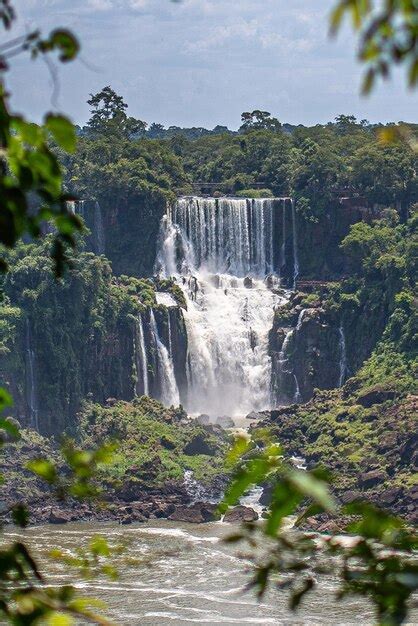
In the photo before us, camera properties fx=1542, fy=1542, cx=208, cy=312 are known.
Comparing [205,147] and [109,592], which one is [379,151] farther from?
[109,592]

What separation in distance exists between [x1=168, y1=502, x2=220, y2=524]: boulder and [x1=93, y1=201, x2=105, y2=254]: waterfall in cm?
1935

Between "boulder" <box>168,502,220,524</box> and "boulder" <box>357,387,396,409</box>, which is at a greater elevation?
"boulder" <box>357,387,396,409</box>

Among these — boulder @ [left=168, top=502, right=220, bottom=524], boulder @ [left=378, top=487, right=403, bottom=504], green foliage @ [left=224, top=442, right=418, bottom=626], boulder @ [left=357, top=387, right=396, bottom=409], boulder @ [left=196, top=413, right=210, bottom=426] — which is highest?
green foliage @ [left=224, top=442, right=418, bottom=626]

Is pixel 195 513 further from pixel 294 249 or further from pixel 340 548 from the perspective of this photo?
Result: pixel 340 548

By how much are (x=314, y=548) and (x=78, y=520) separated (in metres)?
42.0

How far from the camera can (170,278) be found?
6131 cm

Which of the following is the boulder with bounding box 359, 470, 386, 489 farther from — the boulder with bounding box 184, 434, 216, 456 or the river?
the boulder with bounding box 184, 434, 216, 456

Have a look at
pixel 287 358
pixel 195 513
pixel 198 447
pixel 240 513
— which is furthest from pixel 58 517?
pixel 287 358

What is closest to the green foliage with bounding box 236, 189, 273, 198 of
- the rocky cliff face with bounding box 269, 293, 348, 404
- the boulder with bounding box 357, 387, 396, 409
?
the rocky cliff face with bounding box 269, 293, 348, 404

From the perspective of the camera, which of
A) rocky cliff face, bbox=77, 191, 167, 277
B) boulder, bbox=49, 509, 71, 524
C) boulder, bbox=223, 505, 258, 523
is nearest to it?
boulder, bbox=223, 505, 258, 523

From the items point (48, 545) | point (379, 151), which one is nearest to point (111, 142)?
point (379, 151)

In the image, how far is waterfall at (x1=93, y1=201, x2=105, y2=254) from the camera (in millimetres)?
63125

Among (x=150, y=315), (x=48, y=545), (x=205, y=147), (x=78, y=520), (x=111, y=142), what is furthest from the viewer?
(x=205, y=147)

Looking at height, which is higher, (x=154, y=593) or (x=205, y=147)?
(x=205, y=147)
